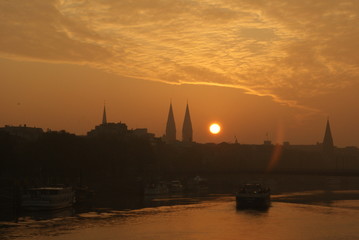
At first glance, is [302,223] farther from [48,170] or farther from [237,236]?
[48,170]

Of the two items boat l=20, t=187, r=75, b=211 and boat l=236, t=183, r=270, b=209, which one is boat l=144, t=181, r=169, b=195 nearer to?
boat l=236, t=183, r=270, b=209

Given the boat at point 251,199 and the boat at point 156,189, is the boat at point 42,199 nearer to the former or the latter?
the boat at point 251,199

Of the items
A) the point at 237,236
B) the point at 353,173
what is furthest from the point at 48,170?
the point at 237,236

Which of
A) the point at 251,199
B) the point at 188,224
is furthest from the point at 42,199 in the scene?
the point at 251,199

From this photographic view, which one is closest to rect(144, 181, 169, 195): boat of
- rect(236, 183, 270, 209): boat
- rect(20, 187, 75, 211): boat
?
rect(236, 183, 270, 209): boat

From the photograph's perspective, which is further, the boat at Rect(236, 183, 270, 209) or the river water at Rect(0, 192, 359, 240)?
the boat at Rect(236, 183, 270, 209)

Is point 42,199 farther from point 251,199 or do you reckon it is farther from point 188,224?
point 251,199

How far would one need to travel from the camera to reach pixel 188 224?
75.0 metres

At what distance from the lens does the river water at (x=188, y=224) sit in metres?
64.5

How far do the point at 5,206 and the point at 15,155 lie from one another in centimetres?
4092

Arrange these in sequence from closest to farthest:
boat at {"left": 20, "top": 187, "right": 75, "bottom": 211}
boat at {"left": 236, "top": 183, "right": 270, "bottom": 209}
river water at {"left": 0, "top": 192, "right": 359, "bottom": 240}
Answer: river water at {"left": 0, "top": 192, "right": 359, "bottom": 240}
boat at {"left": 20, "top": 187, "right": 75, "bottom": 211}
boat at {"left": 236, "top": 183, "right": 270, "bottom": 209}

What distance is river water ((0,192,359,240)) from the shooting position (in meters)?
64.5

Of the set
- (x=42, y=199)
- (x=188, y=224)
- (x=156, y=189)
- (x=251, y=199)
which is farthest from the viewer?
(x=156, y=189)

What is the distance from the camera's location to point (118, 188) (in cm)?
14000
